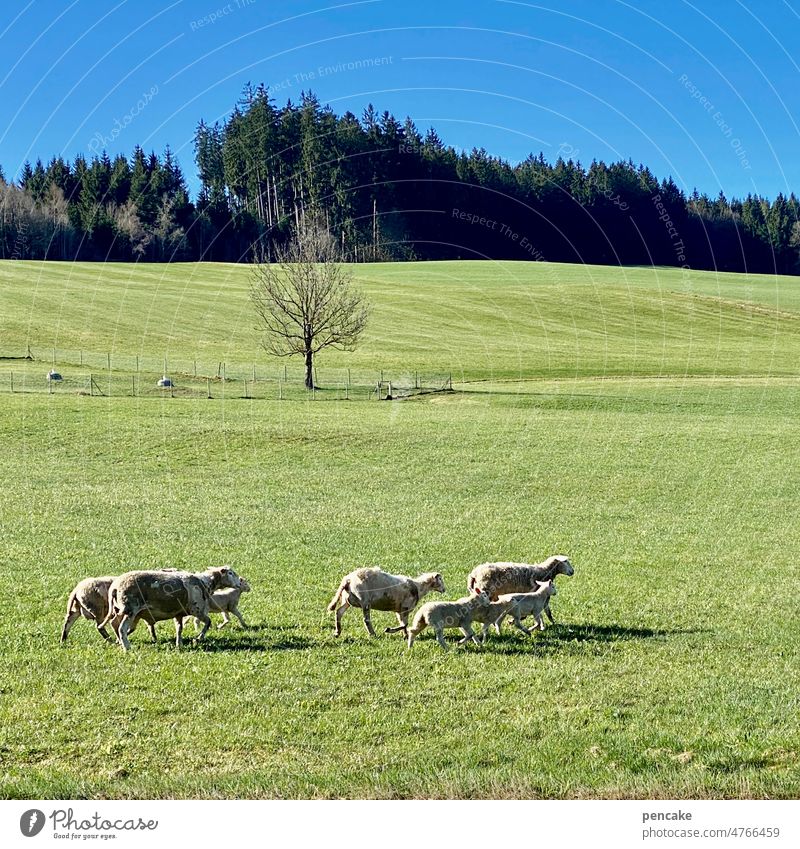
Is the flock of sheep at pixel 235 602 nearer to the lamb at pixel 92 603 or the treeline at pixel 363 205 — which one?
the lamb at pixel 92 603

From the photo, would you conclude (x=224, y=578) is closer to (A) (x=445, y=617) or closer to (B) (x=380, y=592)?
(B) (x=380, y=592)

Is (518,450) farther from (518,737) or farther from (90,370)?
(90,370)

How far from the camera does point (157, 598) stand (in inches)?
522

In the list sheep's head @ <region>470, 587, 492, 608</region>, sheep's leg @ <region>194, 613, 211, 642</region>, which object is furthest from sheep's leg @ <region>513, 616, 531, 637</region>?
sheep's leg @ <region>194, 613, 211, 642</region>

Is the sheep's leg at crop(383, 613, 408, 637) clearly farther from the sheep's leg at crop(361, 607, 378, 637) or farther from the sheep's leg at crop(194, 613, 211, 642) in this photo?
the sheep's leg at crop(194, 613, 211, 642)

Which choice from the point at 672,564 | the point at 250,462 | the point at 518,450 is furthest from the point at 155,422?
the point at 672,564

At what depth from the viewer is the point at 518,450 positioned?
40938 millimetres

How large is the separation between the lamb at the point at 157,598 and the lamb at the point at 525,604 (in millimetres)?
4106

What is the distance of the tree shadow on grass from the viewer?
14047 millimetres

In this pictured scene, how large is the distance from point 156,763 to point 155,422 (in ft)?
119

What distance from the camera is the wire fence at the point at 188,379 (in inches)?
2290

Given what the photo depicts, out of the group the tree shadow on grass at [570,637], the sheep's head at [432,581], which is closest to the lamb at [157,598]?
the sheep's head at [432,581]

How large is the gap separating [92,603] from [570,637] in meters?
6.99

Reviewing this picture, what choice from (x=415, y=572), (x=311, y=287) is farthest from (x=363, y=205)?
(x=415, y=572)
